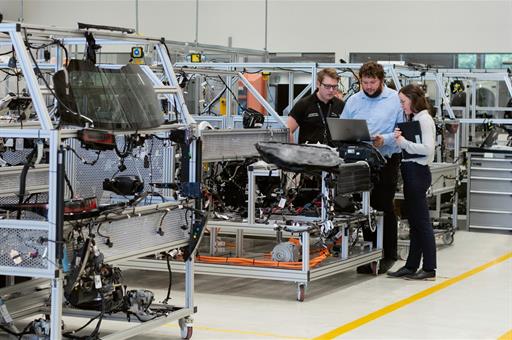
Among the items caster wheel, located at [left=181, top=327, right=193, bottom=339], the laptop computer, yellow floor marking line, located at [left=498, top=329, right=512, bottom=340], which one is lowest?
yellow floor marking line, located at [left=498, top=329, right=512, bottom=340]

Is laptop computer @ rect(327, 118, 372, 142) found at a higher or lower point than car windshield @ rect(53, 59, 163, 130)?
lower

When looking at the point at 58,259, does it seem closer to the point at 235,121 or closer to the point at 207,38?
the point at 235,121

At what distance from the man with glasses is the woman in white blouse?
66cm

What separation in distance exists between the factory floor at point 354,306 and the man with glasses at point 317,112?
1.31 metres

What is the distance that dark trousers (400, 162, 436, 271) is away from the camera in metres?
8.57

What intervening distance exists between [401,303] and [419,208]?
122cm

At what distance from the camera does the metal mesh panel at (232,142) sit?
8125 mm

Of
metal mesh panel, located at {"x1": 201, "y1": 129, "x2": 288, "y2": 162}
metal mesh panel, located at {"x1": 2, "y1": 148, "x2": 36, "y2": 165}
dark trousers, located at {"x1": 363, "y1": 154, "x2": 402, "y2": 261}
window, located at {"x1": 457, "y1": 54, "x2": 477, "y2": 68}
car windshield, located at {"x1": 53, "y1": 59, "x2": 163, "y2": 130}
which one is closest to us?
car windshield, located at {"x1": 53, "y1": 59, "x2": 163, "y2": 130}

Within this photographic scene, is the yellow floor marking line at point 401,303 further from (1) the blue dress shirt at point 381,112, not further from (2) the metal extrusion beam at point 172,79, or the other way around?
(2) the metal extrusion beam at point 172,79

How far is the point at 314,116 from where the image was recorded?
29.5ft

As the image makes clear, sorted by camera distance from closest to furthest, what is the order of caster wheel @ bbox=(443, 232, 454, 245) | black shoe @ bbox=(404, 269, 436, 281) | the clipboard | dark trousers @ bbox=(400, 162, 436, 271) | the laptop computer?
the laptop computer
the clipboard
dark trousers @ bbox=(400, 162, 436, 271)
black shoe @ bbox=(404, 269, 436, 281)
caster wheel @ bbox=(443, 232, 454, 245)

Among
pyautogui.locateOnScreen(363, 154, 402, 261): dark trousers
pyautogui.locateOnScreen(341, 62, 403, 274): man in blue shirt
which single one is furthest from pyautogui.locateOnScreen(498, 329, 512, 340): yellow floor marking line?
pyautogui.locateOnScreen(363, 154, 402, 261): dark trousers

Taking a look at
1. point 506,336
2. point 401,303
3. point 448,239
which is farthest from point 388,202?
point 506,336

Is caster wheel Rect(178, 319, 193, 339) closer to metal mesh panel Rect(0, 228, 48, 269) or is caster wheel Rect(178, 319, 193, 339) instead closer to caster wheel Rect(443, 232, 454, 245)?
metal mesh panel Rect(0, 228, 48, 269)
